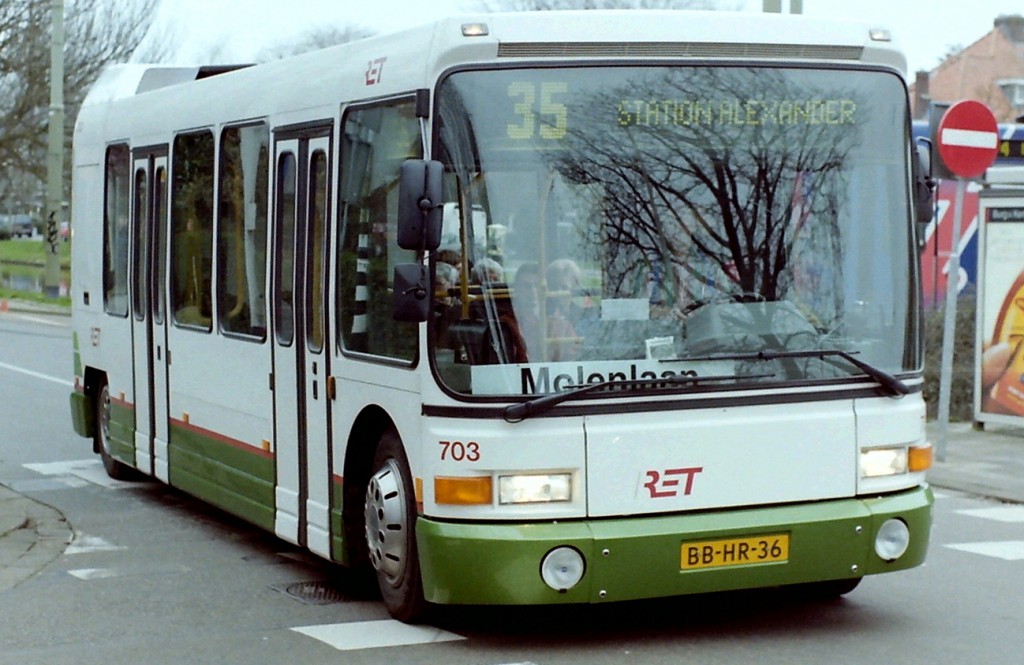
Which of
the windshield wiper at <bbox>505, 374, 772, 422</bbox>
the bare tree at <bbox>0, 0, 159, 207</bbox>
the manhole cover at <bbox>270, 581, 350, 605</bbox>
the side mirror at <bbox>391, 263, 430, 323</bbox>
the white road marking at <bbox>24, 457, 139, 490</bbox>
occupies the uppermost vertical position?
the bare tree at <bbox>0, 0, 159, 207</bbox>

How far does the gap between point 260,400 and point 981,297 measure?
861 centimetres

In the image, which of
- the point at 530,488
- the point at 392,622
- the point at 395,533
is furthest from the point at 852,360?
the point at 392,622

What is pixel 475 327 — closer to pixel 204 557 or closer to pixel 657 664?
pixel 657 664

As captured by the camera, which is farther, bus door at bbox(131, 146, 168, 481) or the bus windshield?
bus door at bbox(131, 146, 168, 481)

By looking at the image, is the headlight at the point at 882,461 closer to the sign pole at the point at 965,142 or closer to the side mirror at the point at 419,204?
the side mirror at the point at 419,204

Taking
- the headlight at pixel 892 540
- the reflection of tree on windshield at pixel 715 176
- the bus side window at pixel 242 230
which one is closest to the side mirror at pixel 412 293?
the reflection of tree on windshield at pixel 715 176

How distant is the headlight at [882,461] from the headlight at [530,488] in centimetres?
133

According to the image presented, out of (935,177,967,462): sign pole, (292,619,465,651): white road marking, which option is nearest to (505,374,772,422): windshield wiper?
(292,619,465,651): white road marking

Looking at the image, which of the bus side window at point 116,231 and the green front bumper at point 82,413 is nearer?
the bus side window at point 116,231

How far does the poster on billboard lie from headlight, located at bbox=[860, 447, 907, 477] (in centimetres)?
846

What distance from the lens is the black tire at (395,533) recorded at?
7852 millimetres

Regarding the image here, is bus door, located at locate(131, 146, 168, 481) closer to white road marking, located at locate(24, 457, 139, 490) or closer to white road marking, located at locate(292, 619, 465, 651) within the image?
white road marking, located at locate(24, 457, 139, 490)

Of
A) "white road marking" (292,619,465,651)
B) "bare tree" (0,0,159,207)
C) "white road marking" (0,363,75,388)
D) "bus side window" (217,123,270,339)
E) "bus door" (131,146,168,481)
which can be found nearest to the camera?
"white road marking" (292,619,465,651)

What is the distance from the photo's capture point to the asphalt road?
7.54 metres
